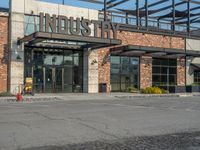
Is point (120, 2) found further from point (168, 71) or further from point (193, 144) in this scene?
point (193, 144)

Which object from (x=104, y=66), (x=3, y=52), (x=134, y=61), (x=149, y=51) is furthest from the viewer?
(x=134, y=61)

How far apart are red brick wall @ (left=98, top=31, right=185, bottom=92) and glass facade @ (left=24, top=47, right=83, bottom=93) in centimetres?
224

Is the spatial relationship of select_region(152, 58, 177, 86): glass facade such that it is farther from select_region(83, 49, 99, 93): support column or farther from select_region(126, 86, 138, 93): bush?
select_region(83, 49, 99, 93): support column

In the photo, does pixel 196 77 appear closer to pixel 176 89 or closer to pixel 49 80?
pixel 176 89

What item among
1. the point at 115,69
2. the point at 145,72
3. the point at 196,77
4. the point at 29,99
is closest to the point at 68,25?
the point at 29,99

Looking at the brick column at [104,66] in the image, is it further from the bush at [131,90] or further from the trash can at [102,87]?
the bush at [131,90]

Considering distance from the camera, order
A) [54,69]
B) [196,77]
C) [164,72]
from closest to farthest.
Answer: [54,69] → [164,72] → [196,77]

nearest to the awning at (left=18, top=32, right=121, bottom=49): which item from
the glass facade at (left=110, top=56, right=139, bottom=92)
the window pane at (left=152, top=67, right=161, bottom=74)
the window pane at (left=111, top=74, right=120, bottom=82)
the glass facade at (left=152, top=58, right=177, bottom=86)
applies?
the glass facade at (left=110, top=56, right=139, bottom=92)

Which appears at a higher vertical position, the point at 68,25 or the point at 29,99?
the point at 68,25

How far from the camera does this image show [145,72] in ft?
134

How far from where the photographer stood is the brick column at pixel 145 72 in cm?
4067

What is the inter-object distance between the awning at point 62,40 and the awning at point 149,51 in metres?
2.92

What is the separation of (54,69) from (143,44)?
10514 mm

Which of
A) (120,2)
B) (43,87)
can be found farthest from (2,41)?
(120,2)
